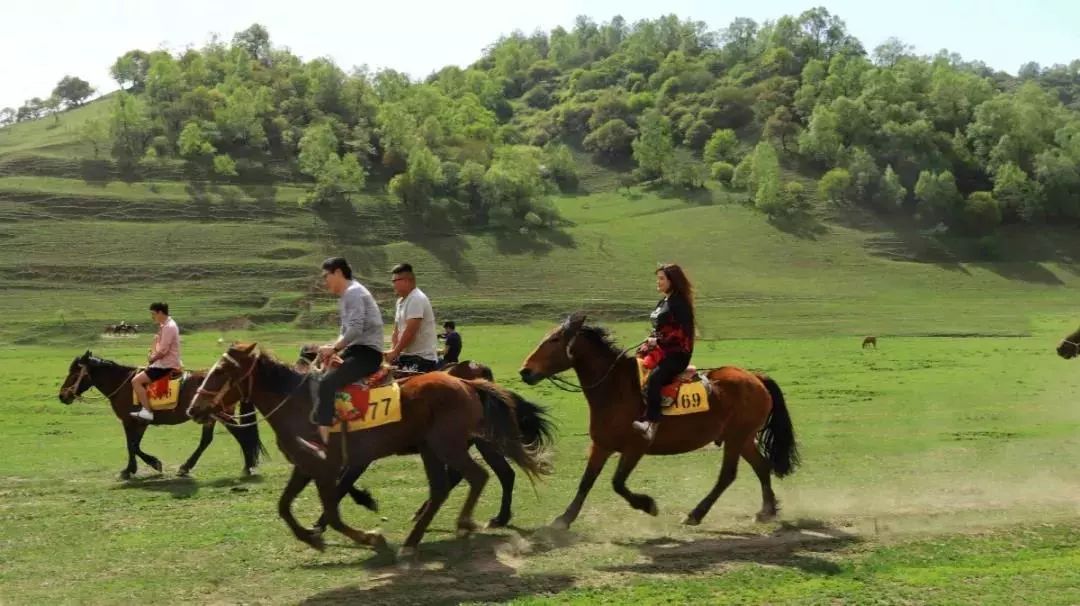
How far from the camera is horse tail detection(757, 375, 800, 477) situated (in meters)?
13.8

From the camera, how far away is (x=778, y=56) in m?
194

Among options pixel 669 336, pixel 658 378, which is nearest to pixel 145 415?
pixel 658 378

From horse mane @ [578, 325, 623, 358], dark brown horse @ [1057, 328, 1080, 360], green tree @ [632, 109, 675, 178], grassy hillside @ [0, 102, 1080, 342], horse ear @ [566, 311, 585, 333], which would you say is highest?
green tree @ [632, 109, 675, 178]

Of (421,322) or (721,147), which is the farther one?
(721,147)

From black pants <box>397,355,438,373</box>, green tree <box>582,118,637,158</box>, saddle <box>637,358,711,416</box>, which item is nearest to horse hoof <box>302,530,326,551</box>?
black pants <box>397,355,438,373</box>

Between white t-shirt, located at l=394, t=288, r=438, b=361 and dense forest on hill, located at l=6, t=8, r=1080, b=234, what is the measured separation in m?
99.4

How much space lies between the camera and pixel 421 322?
12898 millimetres

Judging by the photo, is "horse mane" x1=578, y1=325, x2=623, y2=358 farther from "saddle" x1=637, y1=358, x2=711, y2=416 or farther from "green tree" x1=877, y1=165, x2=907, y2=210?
"green tree" x1=877, y1=165, x2=907, y2=210

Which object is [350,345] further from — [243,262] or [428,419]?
[243,262]

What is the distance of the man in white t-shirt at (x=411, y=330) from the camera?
12734 millimetres

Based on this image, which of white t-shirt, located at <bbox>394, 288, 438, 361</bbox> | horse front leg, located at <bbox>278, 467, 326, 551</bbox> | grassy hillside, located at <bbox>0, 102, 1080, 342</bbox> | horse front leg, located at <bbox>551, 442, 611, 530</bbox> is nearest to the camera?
A: horse front leg, located at <bbox>278, 467, 326, 551</bbox>

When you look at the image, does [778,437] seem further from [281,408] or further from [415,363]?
[281,408]

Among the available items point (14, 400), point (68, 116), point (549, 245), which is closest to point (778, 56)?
point (549, 245)

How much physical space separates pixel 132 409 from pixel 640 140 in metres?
132
